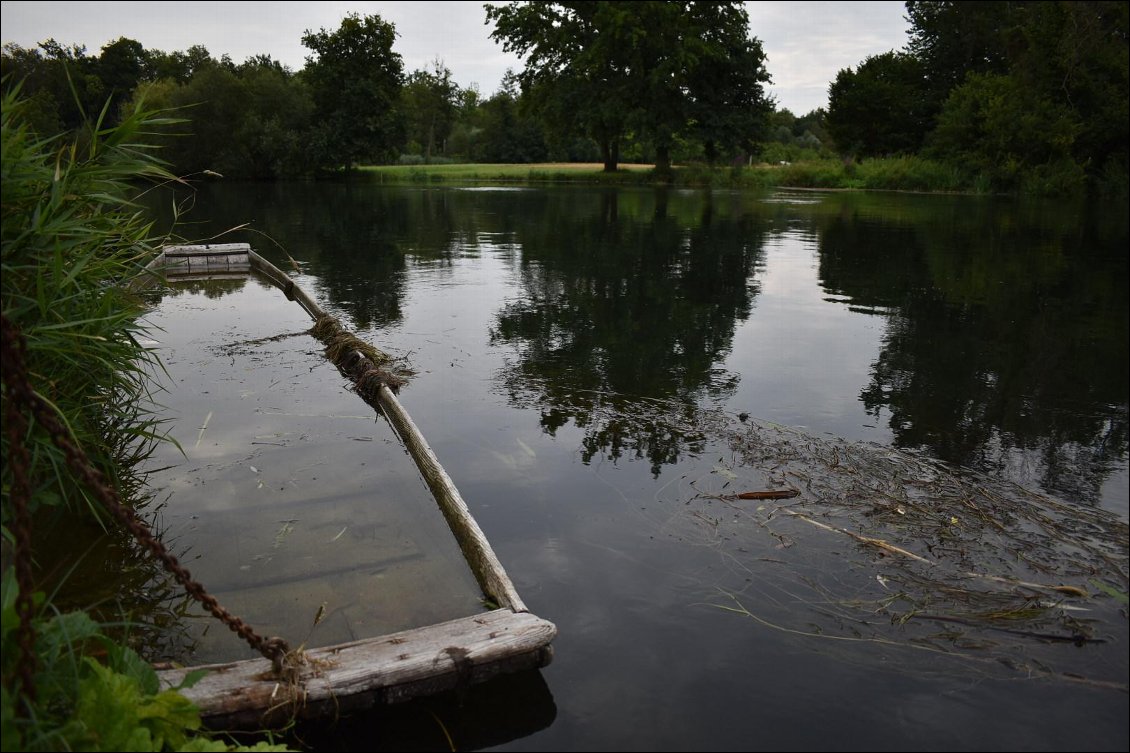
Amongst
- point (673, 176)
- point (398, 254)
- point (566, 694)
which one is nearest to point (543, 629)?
point (566, 694)

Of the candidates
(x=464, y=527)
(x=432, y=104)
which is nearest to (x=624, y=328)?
(x=464, y=527)

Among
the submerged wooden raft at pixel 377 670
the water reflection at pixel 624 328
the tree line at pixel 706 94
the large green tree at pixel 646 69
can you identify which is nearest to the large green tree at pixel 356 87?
the tree line at pixel 706 94

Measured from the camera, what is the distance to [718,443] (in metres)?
6.91

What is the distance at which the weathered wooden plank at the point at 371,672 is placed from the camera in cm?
331

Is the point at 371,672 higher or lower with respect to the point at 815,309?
lower

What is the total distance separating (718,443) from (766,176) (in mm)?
47410

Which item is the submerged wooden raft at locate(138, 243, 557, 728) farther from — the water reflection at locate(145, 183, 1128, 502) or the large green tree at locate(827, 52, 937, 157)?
the large green tree at locate(827, 52, 937, 157)

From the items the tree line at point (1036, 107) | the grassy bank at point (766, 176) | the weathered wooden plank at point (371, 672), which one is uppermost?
the tree line at point (1036, 107)

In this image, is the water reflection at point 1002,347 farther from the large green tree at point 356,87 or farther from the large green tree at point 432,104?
the large green tree at point 432,104

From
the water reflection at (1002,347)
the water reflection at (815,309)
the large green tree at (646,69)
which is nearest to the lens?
the water reflection at (1002,347)

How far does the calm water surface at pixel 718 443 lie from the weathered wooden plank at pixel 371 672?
0.84ft

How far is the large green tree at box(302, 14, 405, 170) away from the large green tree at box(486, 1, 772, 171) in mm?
12489

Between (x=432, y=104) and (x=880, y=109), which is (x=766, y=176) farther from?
(x=432, y=104)

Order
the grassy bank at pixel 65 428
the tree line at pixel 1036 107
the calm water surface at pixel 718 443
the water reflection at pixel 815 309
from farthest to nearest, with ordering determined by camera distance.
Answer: the tree line at pixel 1036 107
the water reflection at pixel 815 309
the calm water surface at pixel 718 443
the grassy bank at pixel 65 428
